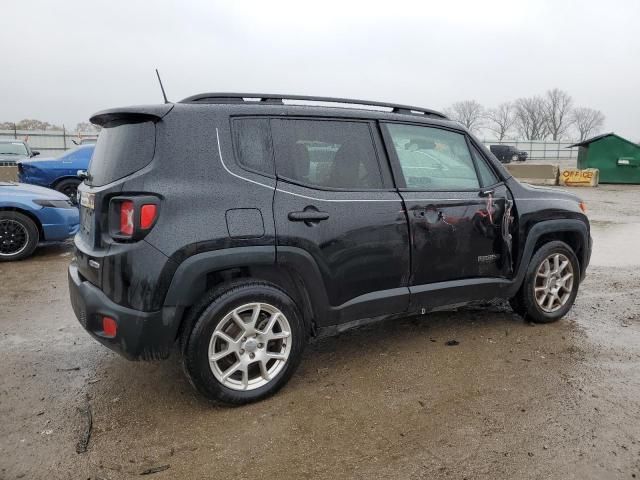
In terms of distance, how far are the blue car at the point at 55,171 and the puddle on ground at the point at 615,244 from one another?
9.88 m

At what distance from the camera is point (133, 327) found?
8.63 feet

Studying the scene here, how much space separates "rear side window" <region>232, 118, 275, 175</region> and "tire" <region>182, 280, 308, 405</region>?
27.3 inches

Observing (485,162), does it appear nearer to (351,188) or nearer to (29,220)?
(351,188)

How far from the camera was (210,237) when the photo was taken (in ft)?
8.86

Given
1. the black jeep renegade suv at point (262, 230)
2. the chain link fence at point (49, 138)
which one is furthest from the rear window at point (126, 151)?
the chain link fence at point (49, 138)

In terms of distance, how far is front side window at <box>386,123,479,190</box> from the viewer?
3493 millimetres

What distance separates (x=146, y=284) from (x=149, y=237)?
0.25 meters

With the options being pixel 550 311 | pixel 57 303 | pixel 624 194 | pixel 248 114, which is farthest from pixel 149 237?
pixel 624 194

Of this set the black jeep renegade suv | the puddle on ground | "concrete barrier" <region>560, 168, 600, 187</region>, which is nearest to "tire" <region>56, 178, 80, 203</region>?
the black jeep renegade suv

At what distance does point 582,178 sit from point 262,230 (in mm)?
19883

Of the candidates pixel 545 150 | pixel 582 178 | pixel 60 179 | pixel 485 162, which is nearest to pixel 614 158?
pixel 582 178

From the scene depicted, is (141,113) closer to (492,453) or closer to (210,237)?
(210,237)

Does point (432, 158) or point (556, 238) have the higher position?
point (432, 158)

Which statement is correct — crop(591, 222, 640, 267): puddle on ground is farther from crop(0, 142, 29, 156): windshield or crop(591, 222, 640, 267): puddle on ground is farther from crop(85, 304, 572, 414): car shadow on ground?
crop(0, 142, 29, 156): windshield
